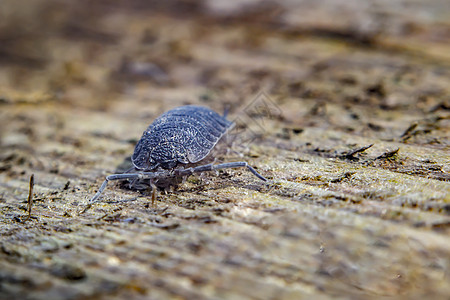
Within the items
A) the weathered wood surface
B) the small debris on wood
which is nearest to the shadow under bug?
the weathered wood surface

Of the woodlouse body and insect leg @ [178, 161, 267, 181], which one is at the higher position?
the woodlouse body

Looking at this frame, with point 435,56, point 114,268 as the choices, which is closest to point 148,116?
point 114,268

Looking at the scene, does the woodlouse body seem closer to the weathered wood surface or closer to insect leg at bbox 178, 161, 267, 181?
insect leg at bbox 178, 161, 267, 181

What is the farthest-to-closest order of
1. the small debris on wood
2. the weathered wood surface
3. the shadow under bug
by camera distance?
the small debris on wood
the shadow under bug
the weathered wood surface

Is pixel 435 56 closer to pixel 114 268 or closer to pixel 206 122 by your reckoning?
pixel 206 122

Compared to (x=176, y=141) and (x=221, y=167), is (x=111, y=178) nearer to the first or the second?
(x=176, y=141)

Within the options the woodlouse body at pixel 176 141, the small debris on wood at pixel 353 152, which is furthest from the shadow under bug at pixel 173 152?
the small debris on wood at pixel 353 152

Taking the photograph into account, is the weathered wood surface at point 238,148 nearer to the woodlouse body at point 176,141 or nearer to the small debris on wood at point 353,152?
the small debris on wood at point 353,152

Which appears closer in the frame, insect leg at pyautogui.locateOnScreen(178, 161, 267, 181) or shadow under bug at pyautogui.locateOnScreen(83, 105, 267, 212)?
insect leg at pyautogui.locateOnScreen(178, 161, 267, 181)
